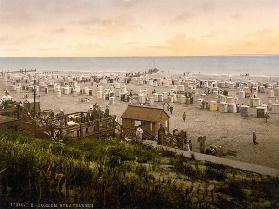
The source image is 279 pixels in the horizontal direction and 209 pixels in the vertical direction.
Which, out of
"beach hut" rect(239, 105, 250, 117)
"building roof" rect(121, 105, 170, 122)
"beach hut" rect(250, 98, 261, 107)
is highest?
"building roof" rect(121, 105, 170, 122)

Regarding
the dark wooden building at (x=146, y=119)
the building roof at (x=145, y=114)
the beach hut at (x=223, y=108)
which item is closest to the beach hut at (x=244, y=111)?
the beach hut at (x=223, y=108)

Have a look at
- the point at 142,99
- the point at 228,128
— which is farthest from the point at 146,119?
the point at 142,99

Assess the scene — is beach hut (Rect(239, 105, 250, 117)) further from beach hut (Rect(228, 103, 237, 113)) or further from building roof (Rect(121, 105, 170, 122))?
building roof (Rect(121, 105, 170, 122))

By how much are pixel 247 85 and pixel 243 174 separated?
38.8m

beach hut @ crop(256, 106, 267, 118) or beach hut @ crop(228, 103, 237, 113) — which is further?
beach hut @ crop(228, 103, 237, 113)

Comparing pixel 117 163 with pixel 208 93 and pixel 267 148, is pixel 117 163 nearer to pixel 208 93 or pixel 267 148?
pixel 267 148

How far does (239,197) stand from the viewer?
23.2 feet

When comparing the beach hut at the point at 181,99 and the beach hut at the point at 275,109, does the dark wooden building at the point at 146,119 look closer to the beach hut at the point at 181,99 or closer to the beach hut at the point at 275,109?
the beach hut at the point at 275,109

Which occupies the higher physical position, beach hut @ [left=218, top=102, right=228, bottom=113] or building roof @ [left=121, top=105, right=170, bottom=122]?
building roof @ [left=121, top=105, right=170, bottom=122]

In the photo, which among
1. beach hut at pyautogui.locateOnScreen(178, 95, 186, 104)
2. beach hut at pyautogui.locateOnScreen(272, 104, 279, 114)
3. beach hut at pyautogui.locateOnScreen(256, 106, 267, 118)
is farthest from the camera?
beach hut at pyautogui.locateOnScreen(178, 95, 186, 104)

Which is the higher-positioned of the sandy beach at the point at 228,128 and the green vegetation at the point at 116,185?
the green vegetation at the point at 116,185

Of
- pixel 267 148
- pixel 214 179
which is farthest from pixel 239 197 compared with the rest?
pixel 267 148

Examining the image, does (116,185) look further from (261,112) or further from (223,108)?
(223,108)

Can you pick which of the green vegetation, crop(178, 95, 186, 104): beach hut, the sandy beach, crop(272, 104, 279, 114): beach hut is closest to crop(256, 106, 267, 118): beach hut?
the sandy beach
